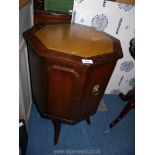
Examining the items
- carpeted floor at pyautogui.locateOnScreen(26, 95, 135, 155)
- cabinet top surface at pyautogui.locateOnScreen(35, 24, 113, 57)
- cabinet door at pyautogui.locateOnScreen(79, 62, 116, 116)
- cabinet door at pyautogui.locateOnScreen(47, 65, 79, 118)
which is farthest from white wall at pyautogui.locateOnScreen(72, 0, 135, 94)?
carpeted floor at pyautogui.locateOnScreen(26, 95, 135, 155)

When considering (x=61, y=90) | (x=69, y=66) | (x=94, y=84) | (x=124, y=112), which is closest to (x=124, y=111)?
(x=124, y=112)

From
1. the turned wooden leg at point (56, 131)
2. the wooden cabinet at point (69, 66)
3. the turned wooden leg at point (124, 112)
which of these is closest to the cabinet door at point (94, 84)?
the wooden cabinet at point (69, 66)

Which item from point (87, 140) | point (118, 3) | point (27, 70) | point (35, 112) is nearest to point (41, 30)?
point (27, 70)

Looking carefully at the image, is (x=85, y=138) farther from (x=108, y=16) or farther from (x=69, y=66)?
(x=108, y=16)

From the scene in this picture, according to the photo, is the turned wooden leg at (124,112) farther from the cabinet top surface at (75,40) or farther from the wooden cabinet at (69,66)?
the cabinet top surface at (75,40)

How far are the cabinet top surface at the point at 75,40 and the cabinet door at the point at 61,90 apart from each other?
111mm

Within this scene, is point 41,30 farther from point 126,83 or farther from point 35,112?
point 126,83

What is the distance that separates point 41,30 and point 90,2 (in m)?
0.48

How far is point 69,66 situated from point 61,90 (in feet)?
0.63

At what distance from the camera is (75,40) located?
1.07m

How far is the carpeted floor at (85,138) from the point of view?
4.43ft

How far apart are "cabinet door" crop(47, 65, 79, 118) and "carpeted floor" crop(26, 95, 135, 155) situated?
1.00 ft

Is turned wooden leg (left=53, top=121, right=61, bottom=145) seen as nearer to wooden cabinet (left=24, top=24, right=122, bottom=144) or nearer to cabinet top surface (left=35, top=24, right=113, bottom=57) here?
wooden cabinet (left=24, top=24, right=122, bottom=144)

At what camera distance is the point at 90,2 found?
1372mm
